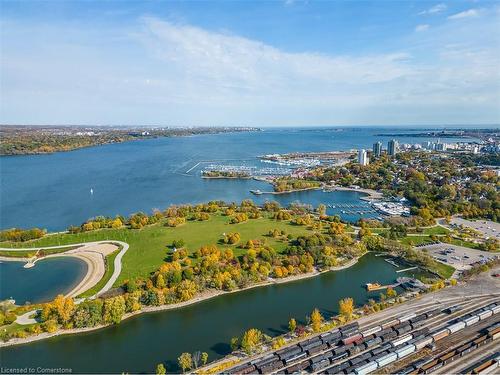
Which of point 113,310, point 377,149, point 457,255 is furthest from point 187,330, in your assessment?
point 377,149

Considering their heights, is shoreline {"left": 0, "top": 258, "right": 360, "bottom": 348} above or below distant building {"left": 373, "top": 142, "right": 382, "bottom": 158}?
below

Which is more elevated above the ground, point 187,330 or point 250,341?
point 250,341

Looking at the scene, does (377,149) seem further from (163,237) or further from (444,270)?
(163,237)

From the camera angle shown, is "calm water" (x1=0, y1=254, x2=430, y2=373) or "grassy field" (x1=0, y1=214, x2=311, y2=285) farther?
"grassy field" (x1=0, y1=214, x2=311, y2=285)

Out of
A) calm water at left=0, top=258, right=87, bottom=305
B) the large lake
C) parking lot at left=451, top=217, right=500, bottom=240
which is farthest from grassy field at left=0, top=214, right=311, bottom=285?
parking lot at left=451, top=217, right=500, bottom=240

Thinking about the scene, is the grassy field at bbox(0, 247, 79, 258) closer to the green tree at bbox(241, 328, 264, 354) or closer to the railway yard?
the green tree at bbox(241, 328, 264, 354)

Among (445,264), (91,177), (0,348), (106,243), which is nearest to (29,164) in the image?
(91,177)

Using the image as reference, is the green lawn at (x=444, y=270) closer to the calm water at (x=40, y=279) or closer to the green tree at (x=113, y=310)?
the green tree at (x=113, y=310)
